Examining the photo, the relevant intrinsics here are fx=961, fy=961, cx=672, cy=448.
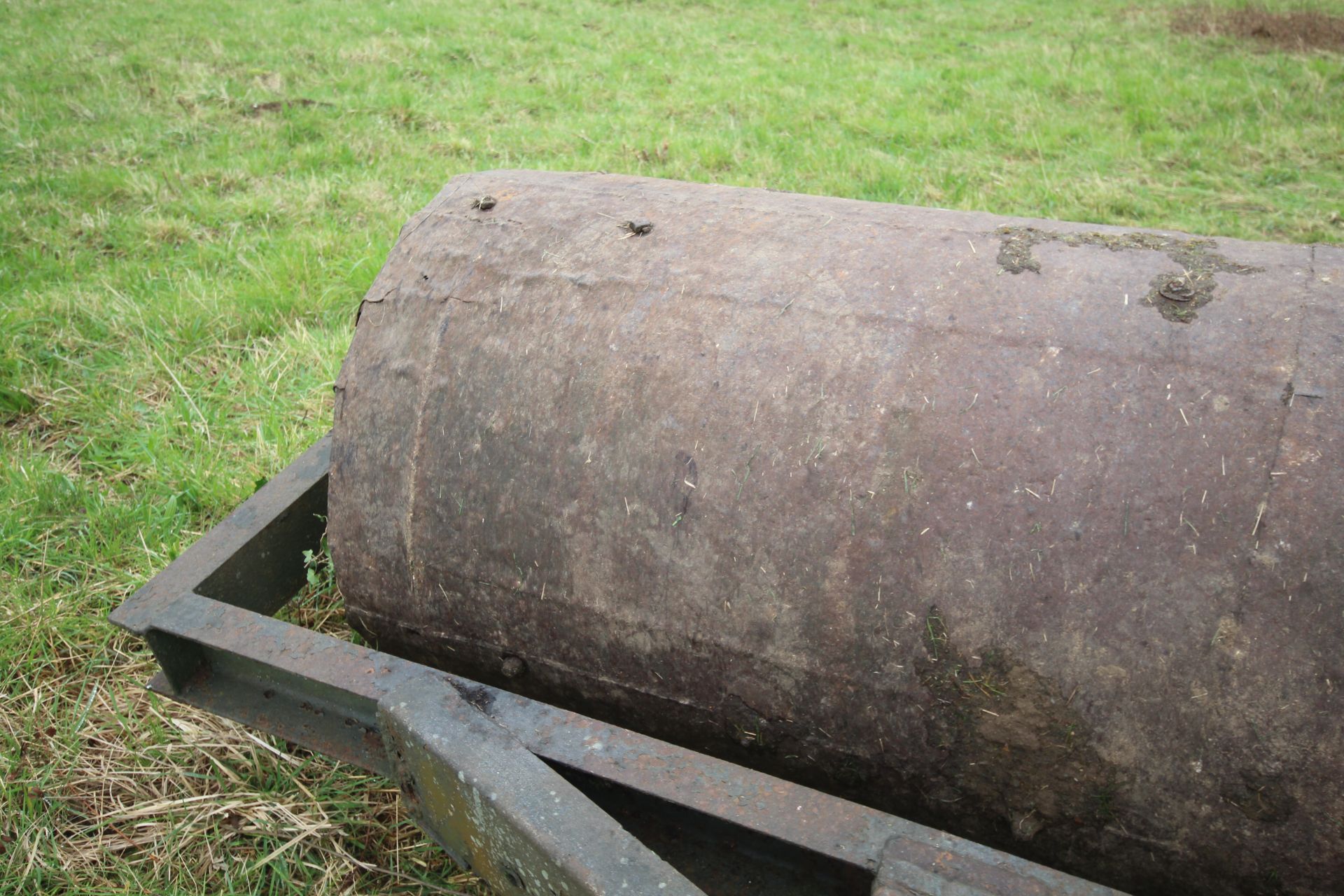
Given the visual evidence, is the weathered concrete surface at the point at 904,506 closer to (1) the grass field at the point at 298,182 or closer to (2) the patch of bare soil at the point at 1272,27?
(1) the grass field at the point at 298,182

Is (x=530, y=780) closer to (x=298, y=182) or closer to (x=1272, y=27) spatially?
(x=298, y=182)

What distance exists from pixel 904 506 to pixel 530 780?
0.75 meters

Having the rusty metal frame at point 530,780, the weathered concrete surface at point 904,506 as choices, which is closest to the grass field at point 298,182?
the rusty metal frame at point 530,780

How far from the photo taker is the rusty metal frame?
1422mm

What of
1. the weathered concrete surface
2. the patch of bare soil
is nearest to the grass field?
the patch of bare soil

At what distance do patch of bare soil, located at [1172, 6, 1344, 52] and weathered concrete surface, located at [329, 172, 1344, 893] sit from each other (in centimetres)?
850

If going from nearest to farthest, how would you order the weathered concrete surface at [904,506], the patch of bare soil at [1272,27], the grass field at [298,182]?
the weathered concrete surface at [904,506], the grass field at [298,182], the patch of bare soil at [1272,27]

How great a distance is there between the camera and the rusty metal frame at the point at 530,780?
1422 millimetres

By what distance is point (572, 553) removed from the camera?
1.77 m

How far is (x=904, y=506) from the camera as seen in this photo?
155 centimetres

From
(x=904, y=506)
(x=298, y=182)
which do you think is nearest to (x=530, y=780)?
(x=904, y=506)

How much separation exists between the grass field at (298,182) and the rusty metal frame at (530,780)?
52 cm

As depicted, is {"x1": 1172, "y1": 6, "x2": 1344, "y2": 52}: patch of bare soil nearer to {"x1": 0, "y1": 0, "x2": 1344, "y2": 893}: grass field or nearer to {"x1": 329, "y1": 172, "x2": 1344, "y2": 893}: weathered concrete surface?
{"x1": 0, "y1": 0, "x2": 1344, "y2": 893}: grass field

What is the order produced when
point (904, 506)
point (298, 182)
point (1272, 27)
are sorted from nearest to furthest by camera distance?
point (904, 506), point (298, 182), point (1272, 27)
